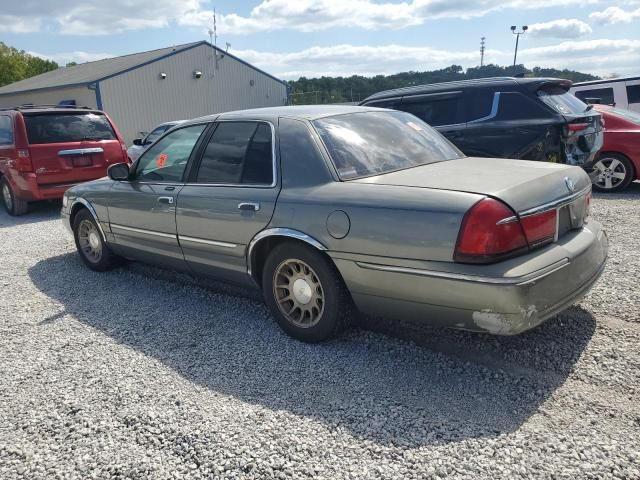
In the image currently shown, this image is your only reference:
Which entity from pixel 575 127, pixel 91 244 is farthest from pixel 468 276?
pixel 575 127

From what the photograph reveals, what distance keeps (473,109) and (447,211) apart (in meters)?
5.24

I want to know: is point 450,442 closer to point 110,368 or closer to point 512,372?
point 512,372

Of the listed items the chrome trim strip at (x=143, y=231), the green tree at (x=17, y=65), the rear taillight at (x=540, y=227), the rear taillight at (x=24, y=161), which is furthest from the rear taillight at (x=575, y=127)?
the green tree at (x=17, y=65)

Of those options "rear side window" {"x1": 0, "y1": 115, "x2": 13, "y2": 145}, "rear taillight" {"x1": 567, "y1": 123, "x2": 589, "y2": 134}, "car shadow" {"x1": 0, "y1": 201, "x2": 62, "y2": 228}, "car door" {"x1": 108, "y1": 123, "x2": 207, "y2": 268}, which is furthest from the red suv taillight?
"rear side window" {"x1": 0, "y1": 115, "x2": 13, "y2": 145}

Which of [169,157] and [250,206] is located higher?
[169,157]

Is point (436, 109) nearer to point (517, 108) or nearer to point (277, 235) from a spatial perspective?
point (517, 108)

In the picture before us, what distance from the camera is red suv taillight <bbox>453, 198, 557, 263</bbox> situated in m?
2.63

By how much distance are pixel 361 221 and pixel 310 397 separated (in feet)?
3.38

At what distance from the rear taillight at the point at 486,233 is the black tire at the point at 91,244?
3836mm

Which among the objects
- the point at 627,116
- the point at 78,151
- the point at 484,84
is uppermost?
the point at 484,84

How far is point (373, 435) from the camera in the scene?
2518mm

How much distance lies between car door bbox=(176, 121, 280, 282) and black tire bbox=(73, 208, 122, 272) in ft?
4.97

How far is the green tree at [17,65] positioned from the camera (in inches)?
2054

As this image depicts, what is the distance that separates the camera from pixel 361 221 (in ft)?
9.79
